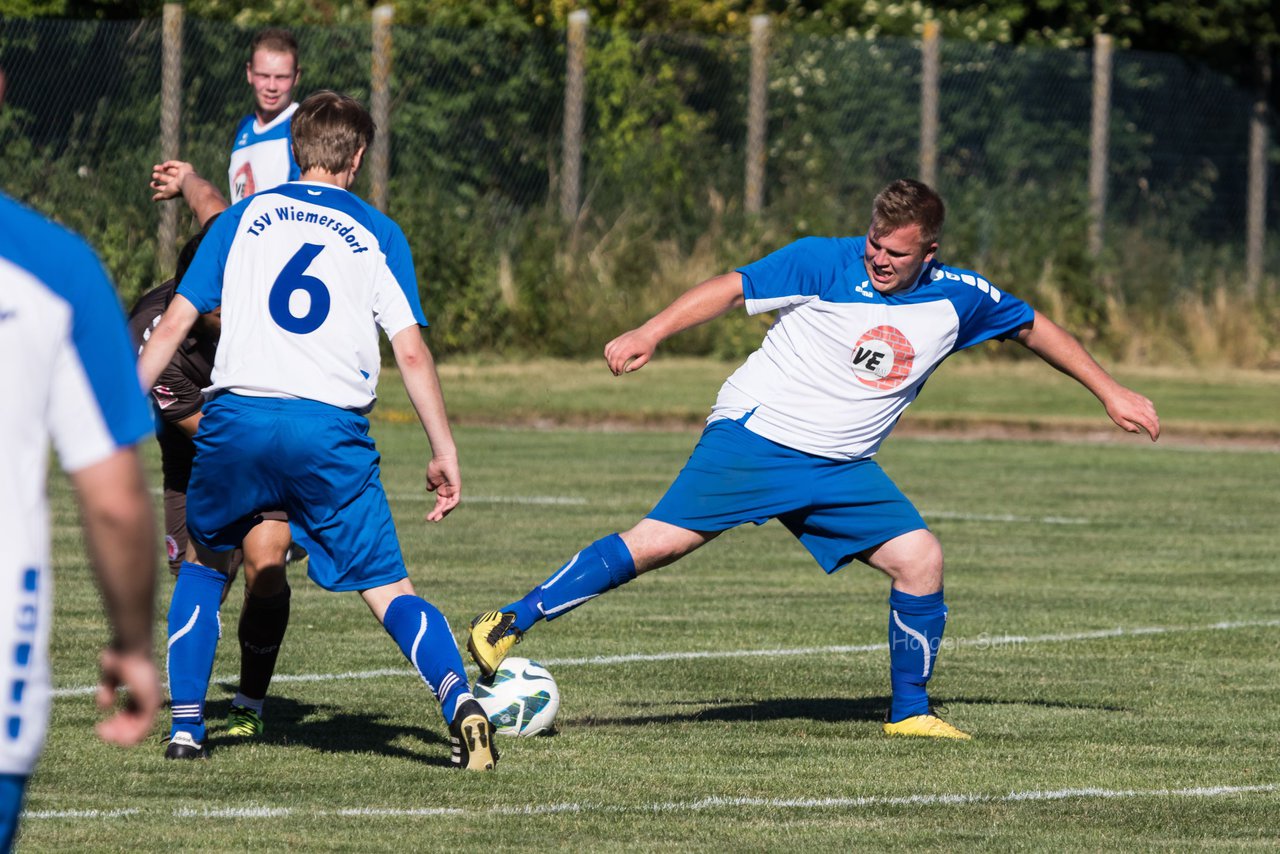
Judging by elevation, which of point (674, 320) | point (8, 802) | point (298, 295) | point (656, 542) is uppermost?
point (298, 295)

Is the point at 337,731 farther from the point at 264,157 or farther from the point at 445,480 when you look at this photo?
the point at 264,157

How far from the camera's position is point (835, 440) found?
7270mm

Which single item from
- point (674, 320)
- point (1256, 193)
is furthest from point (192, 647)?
point (1256, 193)

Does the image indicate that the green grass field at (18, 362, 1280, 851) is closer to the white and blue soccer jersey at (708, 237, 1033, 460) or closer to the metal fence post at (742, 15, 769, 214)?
the white and blue soccer jersey at (708, 237, 1033, 460)

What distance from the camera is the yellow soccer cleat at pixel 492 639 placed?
7043 mm

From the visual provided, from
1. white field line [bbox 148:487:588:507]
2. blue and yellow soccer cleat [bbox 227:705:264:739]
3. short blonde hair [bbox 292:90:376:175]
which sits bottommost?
white field line [bbox 148:487:588:507]

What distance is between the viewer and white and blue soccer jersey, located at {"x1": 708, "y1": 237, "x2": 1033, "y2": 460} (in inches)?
285

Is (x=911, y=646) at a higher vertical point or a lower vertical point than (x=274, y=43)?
lower

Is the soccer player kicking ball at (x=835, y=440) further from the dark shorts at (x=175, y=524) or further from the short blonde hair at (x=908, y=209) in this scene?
the dark shorts at (x=175, y=524)

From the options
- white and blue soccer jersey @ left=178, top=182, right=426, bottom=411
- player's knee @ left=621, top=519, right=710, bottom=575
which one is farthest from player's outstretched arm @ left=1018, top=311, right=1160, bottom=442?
white and blue soccer jersey @ left=178, top=182, right=426, bottom=411

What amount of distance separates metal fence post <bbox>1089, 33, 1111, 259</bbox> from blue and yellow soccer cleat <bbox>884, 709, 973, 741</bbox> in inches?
742

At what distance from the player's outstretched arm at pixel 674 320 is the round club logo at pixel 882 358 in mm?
425

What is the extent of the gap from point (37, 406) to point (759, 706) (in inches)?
195

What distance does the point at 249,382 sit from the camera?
6176mm
